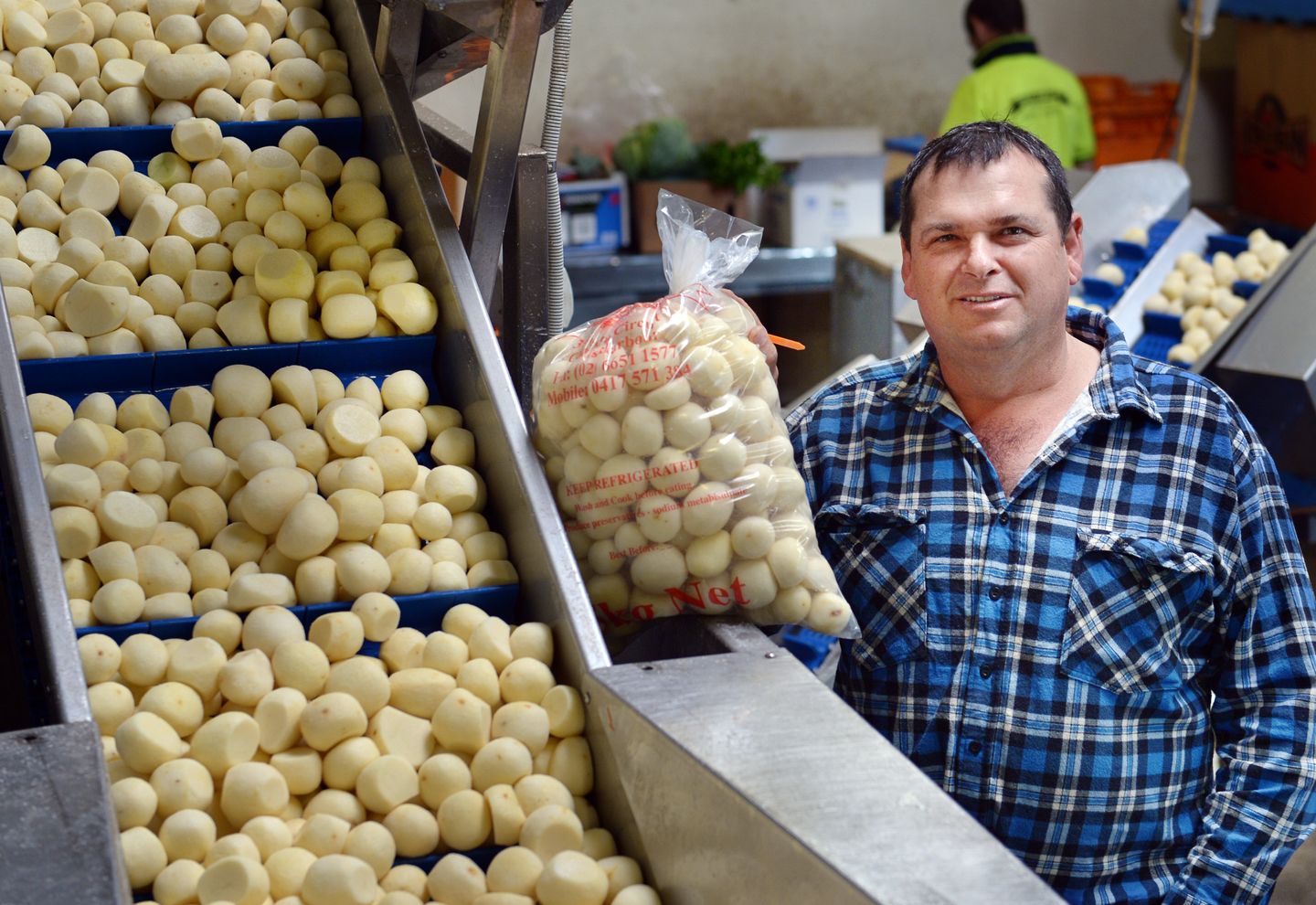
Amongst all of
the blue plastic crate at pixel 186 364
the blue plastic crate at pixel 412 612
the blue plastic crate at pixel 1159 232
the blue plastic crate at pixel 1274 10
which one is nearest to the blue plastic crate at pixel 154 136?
the blue plastic crate at pixel 186 364

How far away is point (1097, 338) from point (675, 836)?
39.9 inches

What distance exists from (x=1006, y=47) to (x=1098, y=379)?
13.7 feet

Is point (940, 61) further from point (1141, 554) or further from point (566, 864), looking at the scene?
point (566, 864)

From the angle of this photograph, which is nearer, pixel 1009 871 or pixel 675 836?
pixel 1009 871

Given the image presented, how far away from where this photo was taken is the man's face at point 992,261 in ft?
5.63

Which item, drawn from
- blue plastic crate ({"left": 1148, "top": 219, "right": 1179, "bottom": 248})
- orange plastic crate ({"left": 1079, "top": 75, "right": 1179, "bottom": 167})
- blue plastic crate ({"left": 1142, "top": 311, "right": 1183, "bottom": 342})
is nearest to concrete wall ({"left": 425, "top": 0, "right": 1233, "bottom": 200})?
orange plastic crate ({"left": 1079, "top": 75, "right": 1179, "bottom": 167})

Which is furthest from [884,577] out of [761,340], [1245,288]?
[1245,288]

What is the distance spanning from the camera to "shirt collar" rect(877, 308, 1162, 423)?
67.6 inches

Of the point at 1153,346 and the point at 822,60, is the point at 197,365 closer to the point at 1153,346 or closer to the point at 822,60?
the point at 1153,346

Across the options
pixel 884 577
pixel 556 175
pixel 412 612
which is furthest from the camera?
pixel 556 175

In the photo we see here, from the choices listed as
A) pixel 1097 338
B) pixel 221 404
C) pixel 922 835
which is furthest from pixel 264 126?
pixel 922 835

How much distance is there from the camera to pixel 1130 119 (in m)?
6.71

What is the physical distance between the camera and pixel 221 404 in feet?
5.51

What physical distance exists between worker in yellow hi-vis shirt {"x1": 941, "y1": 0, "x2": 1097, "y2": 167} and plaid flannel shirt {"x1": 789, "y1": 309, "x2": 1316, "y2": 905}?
13.2ft
